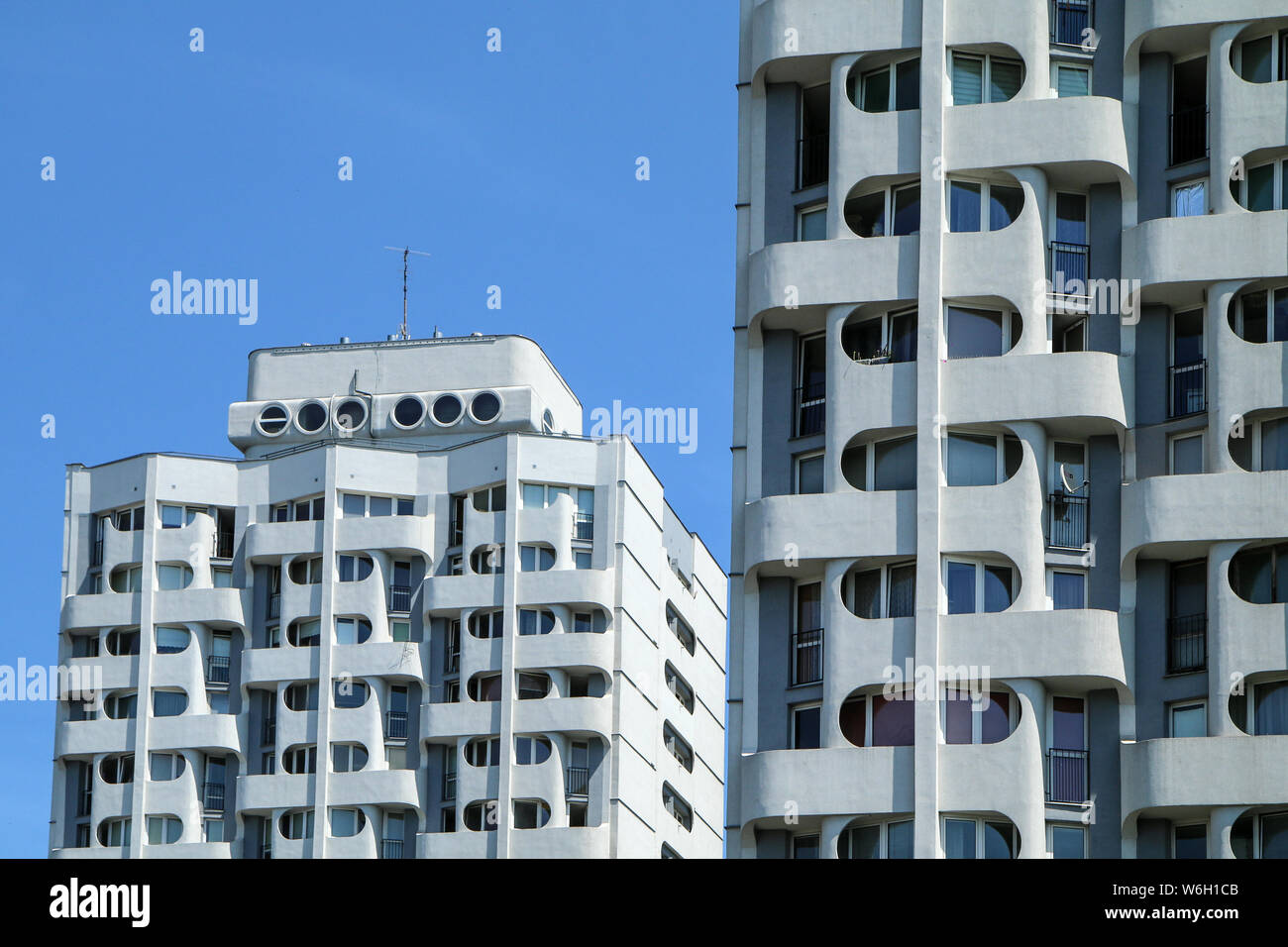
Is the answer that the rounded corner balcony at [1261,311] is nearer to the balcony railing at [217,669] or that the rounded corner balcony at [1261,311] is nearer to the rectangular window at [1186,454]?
the rectangular window at [1186,454]

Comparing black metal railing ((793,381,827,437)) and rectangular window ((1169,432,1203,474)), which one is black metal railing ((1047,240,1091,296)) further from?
black metal railing ((793,381,827,437))

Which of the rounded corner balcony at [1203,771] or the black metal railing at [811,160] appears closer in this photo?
the rounded corner balcony at [1203,771]

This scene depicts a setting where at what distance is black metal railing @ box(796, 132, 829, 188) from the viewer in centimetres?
5350

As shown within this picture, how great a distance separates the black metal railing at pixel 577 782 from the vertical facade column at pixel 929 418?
49.6 metres

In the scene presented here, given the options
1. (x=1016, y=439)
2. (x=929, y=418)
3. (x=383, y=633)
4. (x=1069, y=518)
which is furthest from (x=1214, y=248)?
(x=383, y=633)

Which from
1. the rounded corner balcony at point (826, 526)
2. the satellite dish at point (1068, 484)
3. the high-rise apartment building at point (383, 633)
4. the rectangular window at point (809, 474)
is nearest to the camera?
the rounded corner balcony at point (826, 526)

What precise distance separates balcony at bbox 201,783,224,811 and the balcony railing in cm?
446

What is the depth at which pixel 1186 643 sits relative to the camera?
4775 centimetres

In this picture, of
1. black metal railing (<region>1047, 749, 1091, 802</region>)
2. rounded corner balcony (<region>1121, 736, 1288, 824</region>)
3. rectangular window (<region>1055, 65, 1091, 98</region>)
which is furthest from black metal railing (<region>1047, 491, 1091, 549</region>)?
rectangular window (<region>1055, 65, 1091, 98</region>)

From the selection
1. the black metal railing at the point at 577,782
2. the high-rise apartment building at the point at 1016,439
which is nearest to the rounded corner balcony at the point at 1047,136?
the high-rise apartment building at the point at 1016,439

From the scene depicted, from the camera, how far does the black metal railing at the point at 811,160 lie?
53.5m

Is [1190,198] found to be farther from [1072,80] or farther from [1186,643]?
[1186,643]

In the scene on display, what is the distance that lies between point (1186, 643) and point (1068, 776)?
3.47 meters
